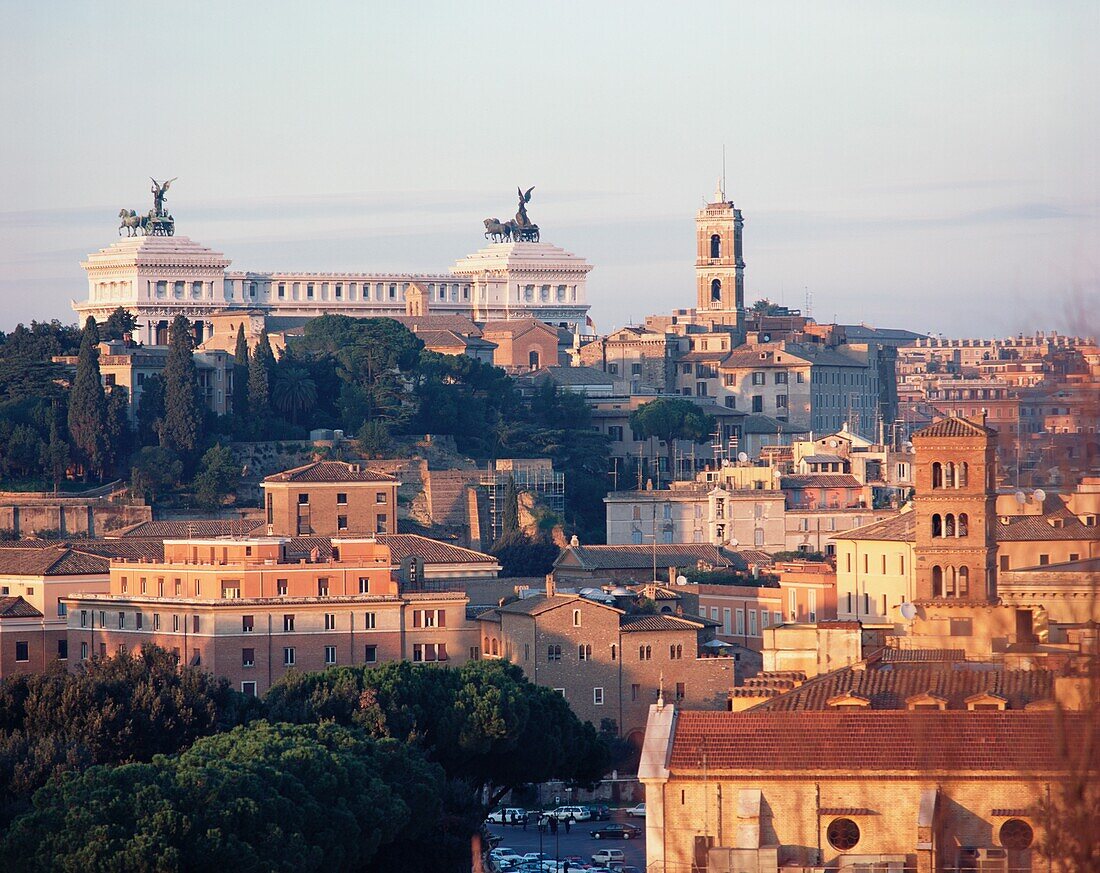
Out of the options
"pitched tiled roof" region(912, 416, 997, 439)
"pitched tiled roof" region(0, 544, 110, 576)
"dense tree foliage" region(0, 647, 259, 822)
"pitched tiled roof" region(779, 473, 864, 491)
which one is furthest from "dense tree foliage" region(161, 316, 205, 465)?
"pitched tiled roof" region(912, 416, 997, 439)

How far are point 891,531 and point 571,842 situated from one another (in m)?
17.5

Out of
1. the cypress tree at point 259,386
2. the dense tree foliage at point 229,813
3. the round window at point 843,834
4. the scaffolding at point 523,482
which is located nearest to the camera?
the round window at point 843,834

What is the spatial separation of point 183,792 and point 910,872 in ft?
37.6

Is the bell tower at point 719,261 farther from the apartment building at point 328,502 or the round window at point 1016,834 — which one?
the round window at point 1016,834

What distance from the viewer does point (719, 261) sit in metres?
134

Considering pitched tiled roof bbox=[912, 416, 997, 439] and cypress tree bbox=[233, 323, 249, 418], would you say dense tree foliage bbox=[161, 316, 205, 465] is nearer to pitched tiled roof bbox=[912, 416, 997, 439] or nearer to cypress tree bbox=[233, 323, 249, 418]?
cypress tree bbox=[233, 323, 249, 418]

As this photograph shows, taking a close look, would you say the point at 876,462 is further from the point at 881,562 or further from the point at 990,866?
the point at 990,866

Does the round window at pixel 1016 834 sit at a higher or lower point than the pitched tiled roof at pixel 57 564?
lower

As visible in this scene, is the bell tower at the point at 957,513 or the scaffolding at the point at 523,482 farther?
the scaffolding at the point at 523,482

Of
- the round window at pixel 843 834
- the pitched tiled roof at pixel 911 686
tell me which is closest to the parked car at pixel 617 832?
the pitched tiled roof at pixel 911 686

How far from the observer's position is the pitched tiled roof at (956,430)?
51644 mm

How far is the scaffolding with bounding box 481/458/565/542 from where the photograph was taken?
314 ft

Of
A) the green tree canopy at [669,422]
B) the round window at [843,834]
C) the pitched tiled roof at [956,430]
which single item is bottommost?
the round window at [843,834]

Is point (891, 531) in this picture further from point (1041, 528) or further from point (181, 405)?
point (181, 405)
